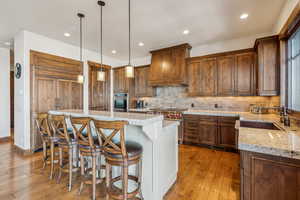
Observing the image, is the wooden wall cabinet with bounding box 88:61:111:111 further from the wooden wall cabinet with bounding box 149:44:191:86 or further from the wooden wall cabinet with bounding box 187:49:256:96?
the wooden wall cabinet with bounding box 187:49:256:96

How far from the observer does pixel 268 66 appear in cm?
299

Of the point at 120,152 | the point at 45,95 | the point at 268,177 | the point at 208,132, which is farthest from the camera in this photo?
the point at 45,95

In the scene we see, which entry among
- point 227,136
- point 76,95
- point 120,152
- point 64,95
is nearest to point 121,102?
point 76,95

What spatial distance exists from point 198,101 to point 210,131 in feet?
3.61

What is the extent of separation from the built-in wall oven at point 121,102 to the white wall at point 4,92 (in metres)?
3.55

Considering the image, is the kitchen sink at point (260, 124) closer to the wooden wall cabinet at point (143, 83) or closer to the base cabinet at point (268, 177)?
the base cabinet at point (268, 177)

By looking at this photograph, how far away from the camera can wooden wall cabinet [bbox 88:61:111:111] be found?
5.03 m

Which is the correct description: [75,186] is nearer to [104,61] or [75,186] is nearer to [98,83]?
[98,83]

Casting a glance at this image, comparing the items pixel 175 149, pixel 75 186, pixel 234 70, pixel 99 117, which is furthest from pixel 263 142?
pixel 234 70

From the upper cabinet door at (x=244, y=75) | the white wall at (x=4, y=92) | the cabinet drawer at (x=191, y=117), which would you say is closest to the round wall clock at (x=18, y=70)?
the white wall at (x=4, y=92)

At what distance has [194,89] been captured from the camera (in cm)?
418

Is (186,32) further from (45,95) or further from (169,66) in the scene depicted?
(45,95)

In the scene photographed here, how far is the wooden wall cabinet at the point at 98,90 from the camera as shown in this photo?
503cm

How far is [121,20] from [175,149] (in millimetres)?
2796
